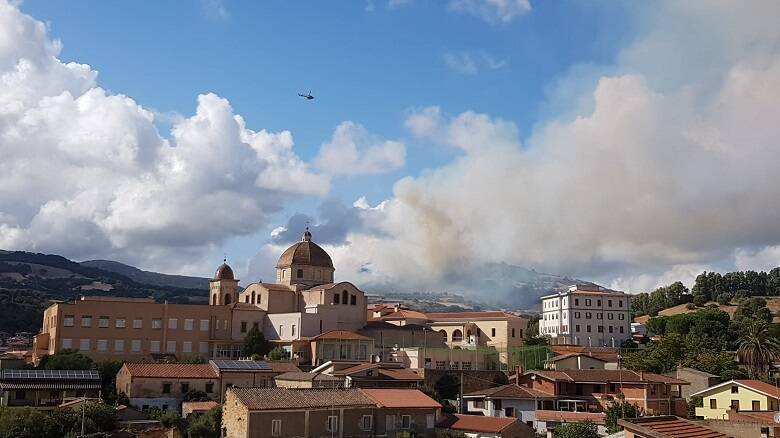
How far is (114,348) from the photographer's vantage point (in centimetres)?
7544

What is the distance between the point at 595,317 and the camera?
123125 millimetres

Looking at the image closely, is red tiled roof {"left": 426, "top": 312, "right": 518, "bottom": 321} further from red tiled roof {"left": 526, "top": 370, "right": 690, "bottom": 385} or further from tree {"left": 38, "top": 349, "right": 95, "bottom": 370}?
tree {"left": 38, "top": 349, "right": 95, "bottom": 370}

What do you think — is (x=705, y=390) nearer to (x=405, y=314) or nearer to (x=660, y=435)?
(x=405, y=314)

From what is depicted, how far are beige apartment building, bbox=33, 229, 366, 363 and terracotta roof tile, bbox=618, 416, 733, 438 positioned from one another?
5601 cm

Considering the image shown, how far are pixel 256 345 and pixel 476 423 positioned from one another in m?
30.3

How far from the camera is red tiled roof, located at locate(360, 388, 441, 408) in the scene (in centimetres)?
5441

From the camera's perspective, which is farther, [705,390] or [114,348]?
[114,348]

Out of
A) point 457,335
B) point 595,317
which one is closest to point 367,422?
point 457,335

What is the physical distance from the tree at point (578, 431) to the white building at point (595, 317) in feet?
229

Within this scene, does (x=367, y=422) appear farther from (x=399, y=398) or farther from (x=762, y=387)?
(x=762, y=387)

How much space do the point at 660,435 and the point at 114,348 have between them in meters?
63.8

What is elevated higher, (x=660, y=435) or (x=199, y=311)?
(x=199, y=311)

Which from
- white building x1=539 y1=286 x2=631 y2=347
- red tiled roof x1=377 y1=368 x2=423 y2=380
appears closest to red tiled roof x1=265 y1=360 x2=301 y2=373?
red tiled roof x1=377 y1=368 x2=423 y2=380

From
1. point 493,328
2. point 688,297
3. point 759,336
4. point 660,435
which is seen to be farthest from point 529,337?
point 688,297
